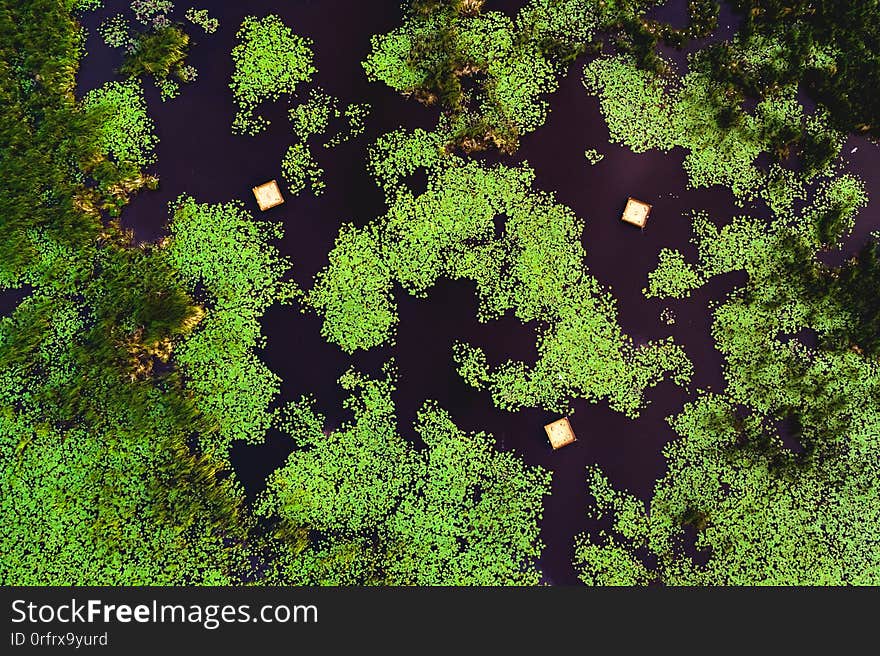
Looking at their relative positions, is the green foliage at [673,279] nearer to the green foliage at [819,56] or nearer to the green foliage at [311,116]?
the green foliage at [819,56]

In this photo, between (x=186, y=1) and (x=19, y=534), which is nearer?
(x=19, y=534)

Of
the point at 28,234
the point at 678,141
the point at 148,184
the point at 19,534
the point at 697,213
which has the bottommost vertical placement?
the point at 19,534

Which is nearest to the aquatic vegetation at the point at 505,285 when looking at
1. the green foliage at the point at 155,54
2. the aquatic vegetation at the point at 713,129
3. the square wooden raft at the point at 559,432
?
the square wooden raft at the point at 559,432

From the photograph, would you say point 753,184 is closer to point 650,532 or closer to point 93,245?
point 650,532

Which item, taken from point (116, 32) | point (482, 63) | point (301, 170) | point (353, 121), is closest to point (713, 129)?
point (482, 63)

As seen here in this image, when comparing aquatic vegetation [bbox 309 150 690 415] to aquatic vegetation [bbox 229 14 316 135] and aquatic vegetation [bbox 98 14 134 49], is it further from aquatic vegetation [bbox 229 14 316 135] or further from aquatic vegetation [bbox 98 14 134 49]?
aquatic vegetation [bbox 98 14 134 49]

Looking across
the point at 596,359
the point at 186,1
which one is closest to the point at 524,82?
the point at 596,359
